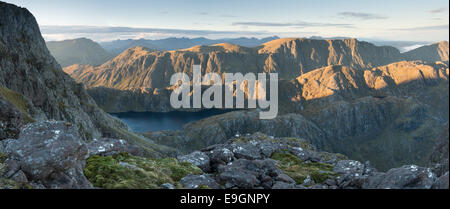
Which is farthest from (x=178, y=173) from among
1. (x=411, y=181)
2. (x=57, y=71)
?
(x=57, y=71)

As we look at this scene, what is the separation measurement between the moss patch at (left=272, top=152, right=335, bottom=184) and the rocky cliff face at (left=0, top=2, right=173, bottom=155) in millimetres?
64693

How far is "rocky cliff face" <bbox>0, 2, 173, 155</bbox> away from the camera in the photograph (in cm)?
9475

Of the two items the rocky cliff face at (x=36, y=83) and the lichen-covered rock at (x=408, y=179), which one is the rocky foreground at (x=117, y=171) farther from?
the rocky cliff face at (x=36, y=83)

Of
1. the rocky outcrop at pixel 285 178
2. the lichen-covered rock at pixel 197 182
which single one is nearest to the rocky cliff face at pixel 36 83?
the rocky outcrop at pixel 285 178

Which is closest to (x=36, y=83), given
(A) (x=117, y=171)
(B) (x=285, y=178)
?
(A) (x=117, y=171)

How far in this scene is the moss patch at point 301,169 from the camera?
28945mm

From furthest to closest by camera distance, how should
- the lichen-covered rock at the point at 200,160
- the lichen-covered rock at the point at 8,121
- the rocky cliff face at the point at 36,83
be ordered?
the rocky cliff face at the point at 36,83 → the lichen-covered rock at the point at 8,121 → the lichen-covered rock at the point at 200,160

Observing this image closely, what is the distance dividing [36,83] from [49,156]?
11266 centimetres

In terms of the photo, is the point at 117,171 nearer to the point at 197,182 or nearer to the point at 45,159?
the point at 45,159

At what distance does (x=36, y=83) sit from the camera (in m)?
105

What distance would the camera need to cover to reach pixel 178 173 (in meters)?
22.9

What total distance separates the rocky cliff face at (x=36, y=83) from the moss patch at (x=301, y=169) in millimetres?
64693
